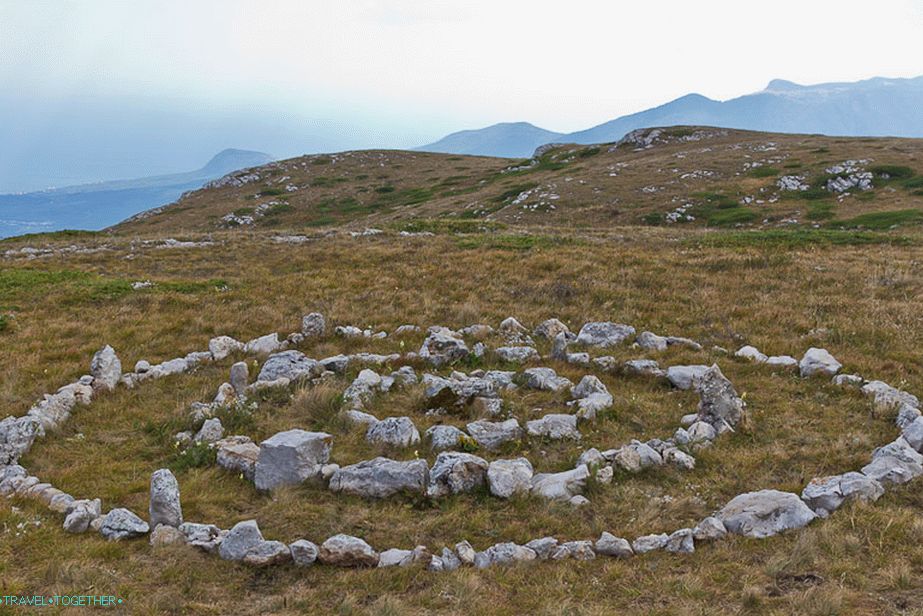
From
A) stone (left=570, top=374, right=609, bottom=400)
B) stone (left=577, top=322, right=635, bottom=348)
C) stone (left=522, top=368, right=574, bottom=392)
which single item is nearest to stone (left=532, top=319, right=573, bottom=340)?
stone (left=577, top=322, right=635, bottom=348)

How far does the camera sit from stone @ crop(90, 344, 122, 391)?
38.7 ft

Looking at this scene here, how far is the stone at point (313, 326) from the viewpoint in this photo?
586 inches

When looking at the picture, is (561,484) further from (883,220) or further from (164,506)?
(883,220)

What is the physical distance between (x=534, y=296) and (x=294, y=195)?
77297 mm

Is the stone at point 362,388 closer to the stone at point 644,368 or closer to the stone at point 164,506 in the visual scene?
the stone at point 164,506

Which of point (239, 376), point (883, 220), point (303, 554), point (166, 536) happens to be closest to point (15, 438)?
point (239, 376)

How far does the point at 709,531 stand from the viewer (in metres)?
6.93

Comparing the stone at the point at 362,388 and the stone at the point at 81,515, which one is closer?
the stone at the point at 81,515

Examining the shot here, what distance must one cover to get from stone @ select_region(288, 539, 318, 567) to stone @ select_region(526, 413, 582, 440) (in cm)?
436

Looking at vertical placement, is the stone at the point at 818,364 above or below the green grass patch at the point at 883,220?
below

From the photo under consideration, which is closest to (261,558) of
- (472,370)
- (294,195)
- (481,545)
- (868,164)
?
(481,545)

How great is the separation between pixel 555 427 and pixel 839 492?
4.14 meters

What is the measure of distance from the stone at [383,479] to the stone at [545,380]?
4.07 m

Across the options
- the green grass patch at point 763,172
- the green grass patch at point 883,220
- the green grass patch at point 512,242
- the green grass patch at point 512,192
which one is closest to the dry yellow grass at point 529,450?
the green grass patch at point 512,242
